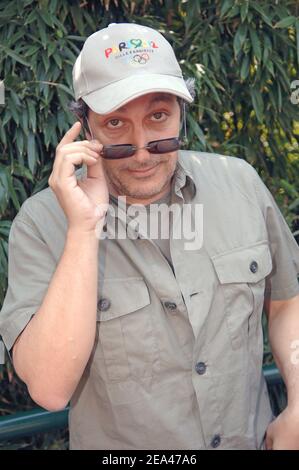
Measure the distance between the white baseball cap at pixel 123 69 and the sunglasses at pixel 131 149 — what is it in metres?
0.09

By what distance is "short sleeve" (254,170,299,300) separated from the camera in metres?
2.15

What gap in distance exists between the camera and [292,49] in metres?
A: 2.98

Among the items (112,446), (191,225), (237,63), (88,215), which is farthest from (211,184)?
(237,63)

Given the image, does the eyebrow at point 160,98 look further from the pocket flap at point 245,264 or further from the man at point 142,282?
the pocket flap at point 245,264

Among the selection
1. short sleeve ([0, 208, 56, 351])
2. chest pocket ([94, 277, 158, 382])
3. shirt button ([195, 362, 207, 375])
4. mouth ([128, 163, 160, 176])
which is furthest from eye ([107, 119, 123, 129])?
shirt button ([195, 362, 207, 375])

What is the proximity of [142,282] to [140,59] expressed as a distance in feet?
1.81

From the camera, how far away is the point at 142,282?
6.41 ft

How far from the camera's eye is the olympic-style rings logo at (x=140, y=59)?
197 centimetres

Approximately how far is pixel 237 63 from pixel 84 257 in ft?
4.60

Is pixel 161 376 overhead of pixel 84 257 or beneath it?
beneath

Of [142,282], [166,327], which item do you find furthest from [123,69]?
[166,327]
